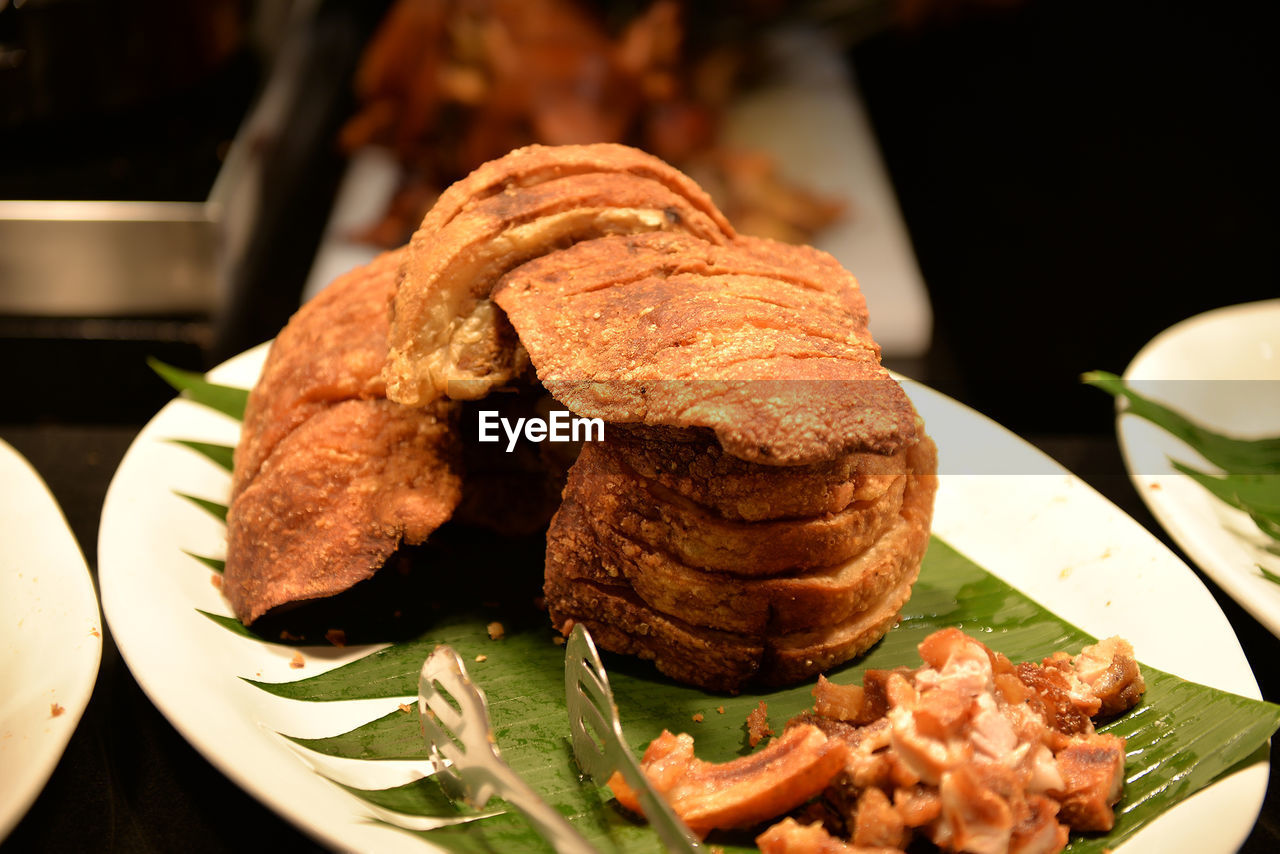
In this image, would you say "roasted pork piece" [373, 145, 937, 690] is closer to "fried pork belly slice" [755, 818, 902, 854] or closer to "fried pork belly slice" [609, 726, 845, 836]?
"fried pork belly slice" [609, 726, 845, 836]

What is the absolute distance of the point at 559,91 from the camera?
398cm

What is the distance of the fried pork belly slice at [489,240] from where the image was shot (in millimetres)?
2143

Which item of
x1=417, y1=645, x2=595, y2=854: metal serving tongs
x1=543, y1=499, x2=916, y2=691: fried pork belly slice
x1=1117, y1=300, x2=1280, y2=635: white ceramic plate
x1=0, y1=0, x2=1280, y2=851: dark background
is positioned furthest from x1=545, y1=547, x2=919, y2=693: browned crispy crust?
x1=0, y1=0, x2=1280, y2=851: dark background

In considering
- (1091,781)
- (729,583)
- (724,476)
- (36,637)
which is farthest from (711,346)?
(36,637)

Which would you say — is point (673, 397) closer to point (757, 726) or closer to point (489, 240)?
point (489, 240)

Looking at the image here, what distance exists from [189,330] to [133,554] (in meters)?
2.08

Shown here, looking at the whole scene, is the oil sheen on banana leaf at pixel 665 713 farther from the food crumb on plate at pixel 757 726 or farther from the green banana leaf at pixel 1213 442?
A: the green banana leaf at pixel 1213 442

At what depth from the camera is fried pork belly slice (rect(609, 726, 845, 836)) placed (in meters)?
1.76

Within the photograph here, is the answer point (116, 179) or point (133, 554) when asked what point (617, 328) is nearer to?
point (133, 554)

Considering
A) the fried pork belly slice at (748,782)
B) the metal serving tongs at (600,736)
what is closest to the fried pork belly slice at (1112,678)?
the fried pork belly slice at (748,782)

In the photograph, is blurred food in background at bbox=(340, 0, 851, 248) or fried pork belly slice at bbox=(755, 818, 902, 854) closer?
fried pork belly slice at bbox=(755, 818, 902, 854)

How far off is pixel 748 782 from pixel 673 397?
64 cm

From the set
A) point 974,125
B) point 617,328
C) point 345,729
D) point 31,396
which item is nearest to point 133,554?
point 345,729

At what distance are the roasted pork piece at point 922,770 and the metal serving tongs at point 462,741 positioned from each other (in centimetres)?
24
